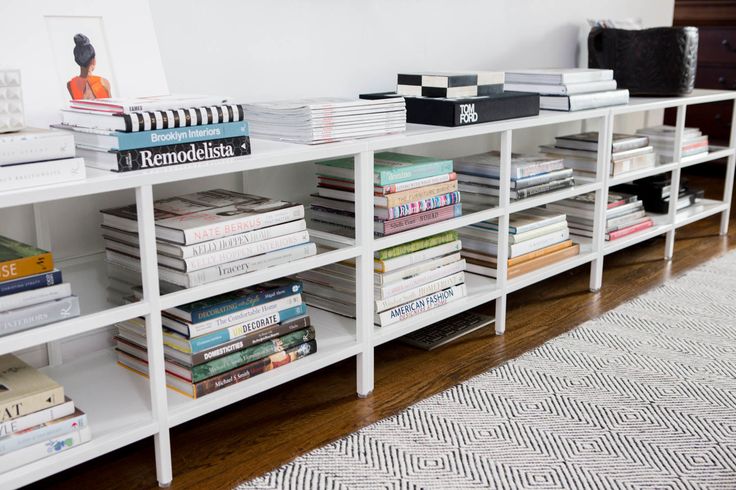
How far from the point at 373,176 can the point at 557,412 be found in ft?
2.08

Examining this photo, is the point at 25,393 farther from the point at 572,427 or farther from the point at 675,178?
the point at 675,178

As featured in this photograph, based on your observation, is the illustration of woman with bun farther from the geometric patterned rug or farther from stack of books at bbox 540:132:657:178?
stack of books at bbox 540:132:657:178

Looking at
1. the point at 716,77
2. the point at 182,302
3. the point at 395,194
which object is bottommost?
the point at 182,302

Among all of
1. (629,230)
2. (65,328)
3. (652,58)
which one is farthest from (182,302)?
(652,58)

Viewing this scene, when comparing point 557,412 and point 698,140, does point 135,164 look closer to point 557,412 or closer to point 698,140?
point 557,412

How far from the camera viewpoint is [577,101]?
2.30m

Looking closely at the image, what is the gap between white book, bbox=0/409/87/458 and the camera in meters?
1.24

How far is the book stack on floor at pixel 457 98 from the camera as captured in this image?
1.91 metres

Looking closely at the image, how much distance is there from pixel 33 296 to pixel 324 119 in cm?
66

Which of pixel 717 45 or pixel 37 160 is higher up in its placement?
pixel 717 45

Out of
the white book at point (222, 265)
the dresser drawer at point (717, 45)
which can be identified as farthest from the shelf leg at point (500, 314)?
the dresser drawer at point (717, 45)

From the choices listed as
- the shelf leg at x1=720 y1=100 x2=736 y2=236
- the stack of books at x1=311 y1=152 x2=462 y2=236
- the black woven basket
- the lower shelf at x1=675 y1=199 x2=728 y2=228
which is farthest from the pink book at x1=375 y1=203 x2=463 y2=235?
the shelf leg at x1=720 y1=100 x2=736 y2=236

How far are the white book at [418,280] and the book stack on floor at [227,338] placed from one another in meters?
0.21

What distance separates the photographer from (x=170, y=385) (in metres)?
1.53
